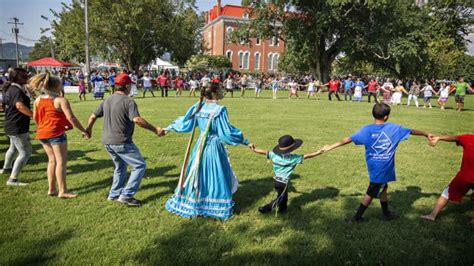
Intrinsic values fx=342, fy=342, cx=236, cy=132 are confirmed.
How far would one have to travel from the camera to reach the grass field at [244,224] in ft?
13.2

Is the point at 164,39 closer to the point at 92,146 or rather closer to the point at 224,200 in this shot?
the point at 92,146

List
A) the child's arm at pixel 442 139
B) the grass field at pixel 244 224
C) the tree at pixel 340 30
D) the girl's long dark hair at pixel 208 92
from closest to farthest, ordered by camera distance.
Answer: the grass field at pixel 244 224
the child's arm at pixel 442 139
the girl's long dark hair at pixel 208 92
the tree at pixel 340 30

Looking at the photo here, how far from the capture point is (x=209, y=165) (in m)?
4.87

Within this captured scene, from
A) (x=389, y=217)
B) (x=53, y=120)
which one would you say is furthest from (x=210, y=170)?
(x=389, y=217)

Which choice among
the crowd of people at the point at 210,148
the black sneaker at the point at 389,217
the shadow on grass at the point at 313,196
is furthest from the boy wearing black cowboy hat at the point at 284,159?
the black sneaker at the point at 389,217

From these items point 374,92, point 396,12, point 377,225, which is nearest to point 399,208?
point 377,225

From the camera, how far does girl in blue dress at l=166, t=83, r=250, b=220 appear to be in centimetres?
485

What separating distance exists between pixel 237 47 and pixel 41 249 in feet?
274

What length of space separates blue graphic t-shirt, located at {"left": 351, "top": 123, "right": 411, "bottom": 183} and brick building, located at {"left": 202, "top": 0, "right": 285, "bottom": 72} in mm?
79065

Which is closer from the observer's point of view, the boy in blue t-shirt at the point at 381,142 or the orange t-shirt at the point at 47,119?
the boy in blue t-shirt at the point at 381,142

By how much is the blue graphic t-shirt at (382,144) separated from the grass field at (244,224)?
80 cm

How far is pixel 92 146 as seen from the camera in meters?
9.36

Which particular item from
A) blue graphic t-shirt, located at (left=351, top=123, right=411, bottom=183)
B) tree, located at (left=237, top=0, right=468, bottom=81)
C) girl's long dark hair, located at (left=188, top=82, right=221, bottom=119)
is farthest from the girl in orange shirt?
tree, located at (left=237, top=0, right=468, bottom=81)

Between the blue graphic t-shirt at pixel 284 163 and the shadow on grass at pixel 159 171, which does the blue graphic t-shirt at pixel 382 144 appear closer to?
the blue graphic t-shirt at pixel 284 163
